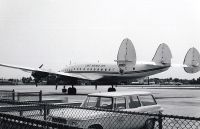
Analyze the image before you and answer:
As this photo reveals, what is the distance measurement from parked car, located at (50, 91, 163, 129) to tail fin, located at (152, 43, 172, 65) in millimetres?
24506

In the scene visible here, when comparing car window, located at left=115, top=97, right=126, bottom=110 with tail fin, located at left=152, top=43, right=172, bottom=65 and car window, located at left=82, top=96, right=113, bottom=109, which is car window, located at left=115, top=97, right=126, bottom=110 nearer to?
car window, located at left=82, top=96, right=113, bottom=109

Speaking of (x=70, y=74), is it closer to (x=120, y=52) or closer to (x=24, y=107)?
(x=120, y=52)

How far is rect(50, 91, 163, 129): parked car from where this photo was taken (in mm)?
8656

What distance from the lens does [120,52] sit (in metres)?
30.5

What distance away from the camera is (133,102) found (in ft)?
34.4

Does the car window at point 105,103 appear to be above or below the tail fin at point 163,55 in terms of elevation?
below


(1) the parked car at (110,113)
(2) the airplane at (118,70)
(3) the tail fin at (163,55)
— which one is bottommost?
→ (1) the parked car at (110,113)

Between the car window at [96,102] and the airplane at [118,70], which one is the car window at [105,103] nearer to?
the car window at [96,102]

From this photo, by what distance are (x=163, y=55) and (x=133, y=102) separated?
84.9 ft

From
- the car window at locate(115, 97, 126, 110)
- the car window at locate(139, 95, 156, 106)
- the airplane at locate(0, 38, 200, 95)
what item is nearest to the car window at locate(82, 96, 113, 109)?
the car window at locate(115, 97, 126, 110)

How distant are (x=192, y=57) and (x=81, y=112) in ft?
100

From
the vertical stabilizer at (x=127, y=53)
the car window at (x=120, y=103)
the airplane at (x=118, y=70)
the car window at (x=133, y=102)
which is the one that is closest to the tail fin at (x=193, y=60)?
the airplane at (x=118, y=70)

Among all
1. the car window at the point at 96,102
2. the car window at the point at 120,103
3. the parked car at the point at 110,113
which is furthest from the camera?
the car window at the point at 96,102

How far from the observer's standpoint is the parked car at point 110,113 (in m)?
8.66
